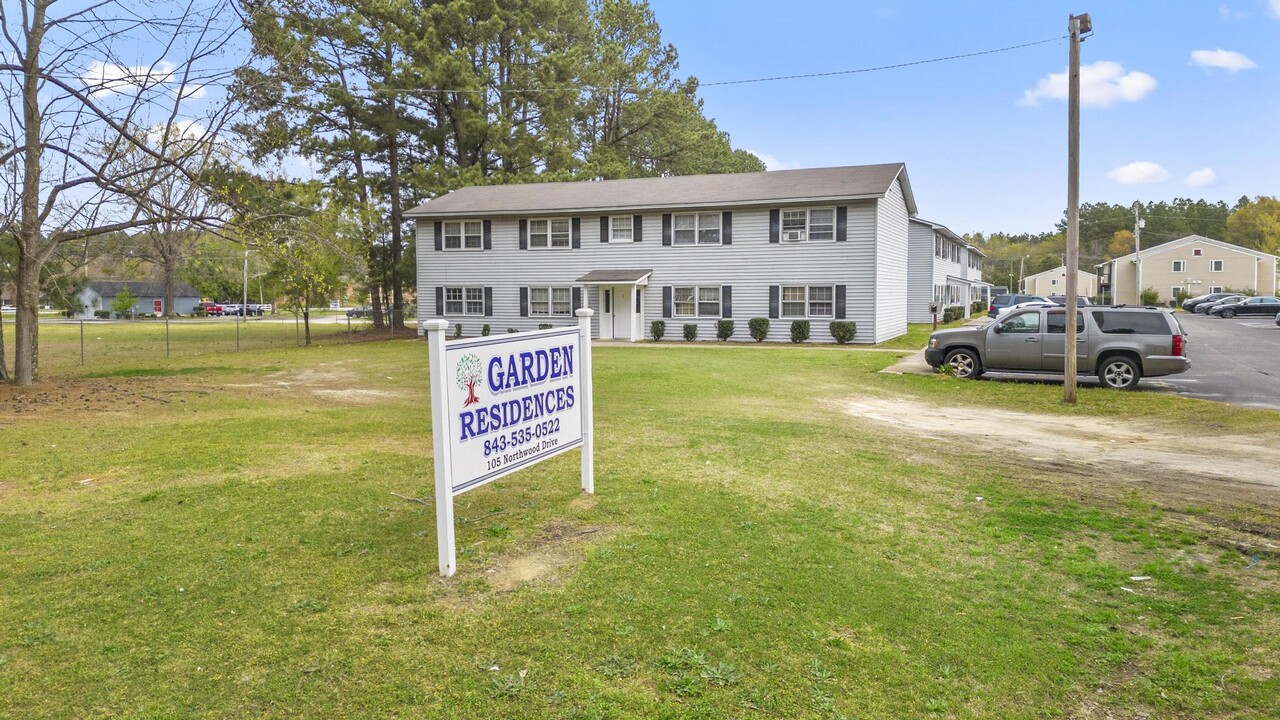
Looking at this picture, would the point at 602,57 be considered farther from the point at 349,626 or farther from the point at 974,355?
the point at 349,626

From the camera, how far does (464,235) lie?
104 ft

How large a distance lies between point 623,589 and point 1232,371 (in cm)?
1923

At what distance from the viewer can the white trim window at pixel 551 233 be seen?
3072cm

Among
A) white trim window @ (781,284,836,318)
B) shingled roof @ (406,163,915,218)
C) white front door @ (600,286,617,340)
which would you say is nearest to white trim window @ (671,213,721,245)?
shingled roof @ (406,163,915,218)

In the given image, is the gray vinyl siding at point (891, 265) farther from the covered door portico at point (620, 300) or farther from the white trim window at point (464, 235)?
the white trim window at point (464, 235)

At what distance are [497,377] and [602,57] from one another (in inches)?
1656

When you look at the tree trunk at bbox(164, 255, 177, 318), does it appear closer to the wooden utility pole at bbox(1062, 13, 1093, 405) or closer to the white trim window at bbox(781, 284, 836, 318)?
the wooden utility pole at bbox(1062, 13, 1093, 405)

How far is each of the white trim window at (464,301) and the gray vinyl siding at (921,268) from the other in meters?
22.5

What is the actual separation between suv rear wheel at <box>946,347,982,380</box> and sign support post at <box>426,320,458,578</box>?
14.1 meters

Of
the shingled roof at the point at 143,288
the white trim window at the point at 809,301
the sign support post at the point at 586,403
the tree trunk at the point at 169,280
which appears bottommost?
the sign support post at the point at 586,403

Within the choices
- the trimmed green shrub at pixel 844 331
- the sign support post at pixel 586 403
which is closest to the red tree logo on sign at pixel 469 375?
the sign support post at pixel 586 403

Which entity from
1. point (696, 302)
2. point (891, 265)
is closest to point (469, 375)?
Result: point (696, 302)

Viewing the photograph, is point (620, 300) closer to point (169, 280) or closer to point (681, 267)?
point (681, 267)

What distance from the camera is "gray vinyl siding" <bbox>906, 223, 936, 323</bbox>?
40000 millimetres
